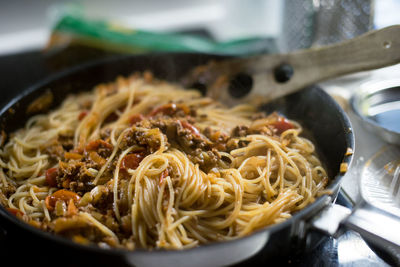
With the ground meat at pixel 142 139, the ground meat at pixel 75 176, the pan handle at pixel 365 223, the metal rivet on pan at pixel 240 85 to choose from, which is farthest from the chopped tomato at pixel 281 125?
the ground meat at pixel 75 176

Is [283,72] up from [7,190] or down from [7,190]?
up

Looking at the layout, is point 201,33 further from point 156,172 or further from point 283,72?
point 156,172

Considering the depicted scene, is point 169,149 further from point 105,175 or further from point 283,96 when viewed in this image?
point 283,96

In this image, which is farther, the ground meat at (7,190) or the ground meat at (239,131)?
the ground meat at (239,131)

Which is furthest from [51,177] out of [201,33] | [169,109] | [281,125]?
[201,33]

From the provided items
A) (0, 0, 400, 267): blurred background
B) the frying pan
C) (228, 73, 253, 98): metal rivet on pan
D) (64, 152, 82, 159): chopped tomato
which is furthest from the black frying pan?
(64, 152, 82, 159): chopped tomato

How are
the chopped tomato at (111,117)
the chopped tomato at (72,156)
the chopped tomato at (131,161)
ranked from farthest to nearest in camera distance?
the chopped tomato at (111,117) < the chopped tomato at (72,156) < the chopped tomato at (131,161)

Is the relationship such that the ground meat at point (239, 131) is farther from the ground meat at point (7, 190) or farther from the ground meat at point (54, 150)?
the ground meat at point (7, 190)
